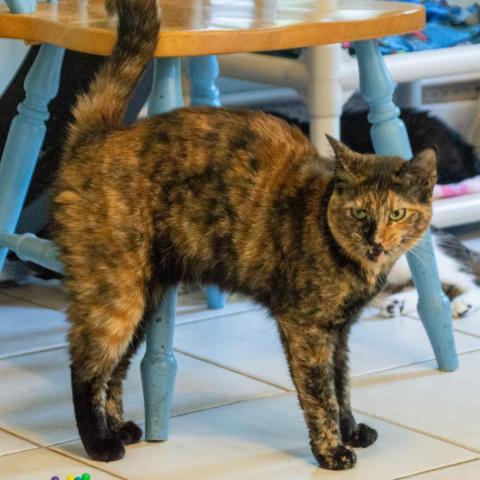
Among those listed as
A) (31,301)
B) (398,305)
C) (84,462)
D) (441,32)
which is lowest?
(31,301)

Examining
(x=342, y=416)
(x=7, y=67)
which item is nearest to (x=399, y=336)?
(x=342, y=416)

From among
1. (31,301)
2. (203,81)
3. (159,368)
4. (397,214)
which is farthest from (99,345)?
(31,301)

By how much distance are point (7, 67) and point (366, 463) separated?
5.57 ft

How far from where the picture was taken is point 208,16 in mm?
1963

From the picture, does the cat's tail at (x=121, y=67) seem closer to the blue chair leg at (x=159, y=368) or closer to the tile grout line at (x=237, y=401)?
the blue chair leg at (x=159, y=368)

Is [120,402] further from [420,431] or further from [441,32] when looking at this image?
[441,32]

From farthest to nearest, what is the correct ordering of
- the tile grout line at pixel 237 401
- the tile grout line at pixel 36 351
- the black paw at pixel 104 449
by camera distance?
1. the tile grout line at pixel 36 351
2. the tile grout line at pixel 237 401
3. the black paw at pixel 104 449

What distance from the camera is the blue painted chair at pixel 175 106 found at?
182cm

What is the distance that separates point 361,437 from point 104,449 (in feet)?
1.35

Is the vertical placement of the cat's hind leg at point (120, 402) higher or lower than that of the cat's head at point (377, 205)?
lower

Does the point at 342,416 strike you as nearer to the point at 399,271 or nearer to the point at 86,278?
the point at 86,278

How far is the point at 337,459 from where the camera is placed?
1796 mm

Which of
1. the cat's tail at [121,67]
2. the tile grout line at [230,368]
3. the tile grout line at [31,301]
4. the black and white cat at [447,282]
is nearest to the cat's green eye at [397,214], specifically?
the cat's tail at [121,67]

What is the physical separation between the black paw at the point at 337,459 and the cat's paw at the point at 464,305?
35.8 inches
